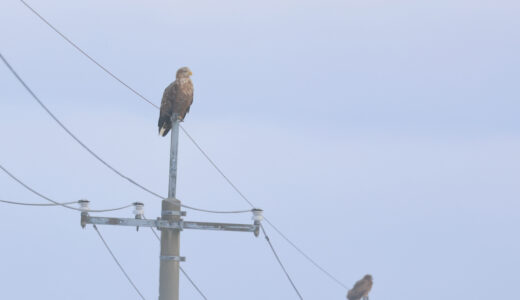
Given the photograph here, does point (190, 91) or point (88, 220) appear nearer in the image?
point (88, 220)

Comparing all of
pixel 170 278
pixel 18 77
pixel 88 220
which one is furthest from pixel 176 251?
pixel 18 77

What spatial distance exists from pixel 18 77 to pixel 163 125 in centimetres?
586

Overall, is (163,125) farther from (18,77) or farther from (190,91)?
(18,77)

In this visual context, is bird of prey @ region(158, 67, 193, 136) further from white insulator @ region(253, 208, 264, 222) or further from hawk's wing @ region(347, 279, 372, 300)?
hawk's wing @ region(347, 279, 372, 300)

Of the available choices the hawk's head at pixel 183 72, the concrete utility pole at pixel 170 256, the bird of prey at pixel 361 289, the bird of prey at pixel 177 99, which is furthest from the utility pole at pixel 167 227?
the bird of prey at pixel 361 289

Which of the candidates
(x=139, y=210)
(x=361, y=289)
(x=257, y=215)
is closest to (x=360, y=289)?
(x=361, y=289)

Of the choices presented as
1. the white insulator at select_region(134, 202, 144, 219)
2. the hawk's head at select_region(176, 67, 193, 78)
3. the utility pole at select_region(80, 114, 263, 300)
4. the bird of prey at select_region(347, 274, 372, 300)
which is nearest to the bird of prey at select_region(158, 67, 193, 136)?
the hawk's head at select_region(176, 67, 193, 78)

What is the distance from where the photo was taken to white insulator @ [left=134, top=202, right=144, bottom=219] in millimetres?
17750

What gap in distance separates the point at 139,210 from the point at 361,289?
604 cm

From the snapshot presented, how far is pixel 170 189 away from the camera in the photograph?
18516mm

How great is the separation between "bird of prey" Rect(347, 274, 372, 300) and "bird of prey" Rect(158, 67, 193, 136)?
571cm

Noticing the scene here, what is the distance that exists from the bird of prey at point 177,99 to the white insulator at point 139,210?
9.21 feet

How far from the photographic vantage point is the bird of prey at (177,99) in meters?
20.0

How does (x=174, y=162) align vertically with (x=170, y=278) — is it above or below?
above
